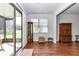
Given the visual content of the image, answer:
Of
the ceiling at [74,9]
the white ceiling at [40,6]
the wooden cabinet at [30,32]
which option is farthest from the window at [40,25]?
the white ceiling at [40,6]

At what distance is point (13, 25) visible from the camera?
548 centimetres

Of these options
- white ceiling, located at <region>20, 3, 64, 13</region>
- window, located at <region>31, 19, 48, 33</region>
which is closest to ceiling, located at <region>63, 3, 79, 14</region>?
white ceiling, located at <region>20, 3, 64, 13</region>

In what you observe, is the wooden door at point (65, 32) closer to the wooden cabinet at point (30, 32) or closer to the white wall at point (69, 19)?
the white wall at point (69, 19)

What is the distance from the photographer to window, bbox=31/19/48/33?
40.3 ft

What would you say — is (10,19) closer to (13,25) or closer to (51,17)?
(13,25)

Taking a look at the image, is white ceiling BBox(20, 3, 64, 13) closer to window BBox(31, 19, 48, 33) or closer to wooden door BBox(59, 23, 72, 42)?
window BBox(31, 19, 48, 33)

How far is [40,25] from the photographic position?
40.5 feet

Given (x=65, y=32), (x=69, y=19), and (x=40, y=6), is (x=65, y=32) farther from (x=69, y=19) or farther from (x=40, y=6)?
(x=40, y=6)

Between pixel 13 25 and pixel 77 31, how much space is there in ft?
28.8

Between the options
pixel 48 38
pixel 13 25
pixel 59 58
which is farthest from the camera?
pixel 48 38

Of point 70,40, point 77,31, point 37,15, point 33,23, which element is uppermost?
point 37,15

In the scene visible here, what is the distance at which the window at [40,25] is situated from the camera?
12.3 metres

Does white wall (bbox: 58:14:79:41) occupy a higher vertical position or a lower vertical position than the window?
higher

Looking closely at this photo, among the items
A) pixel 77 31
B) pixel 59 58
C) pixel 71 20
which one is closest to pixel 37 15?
pixel 71 20
